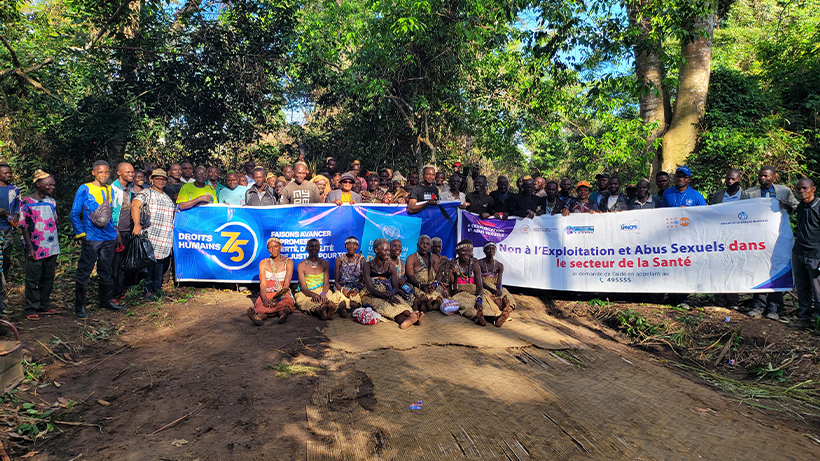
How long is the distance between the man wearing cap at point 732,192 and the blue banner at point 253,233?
4.86 metres

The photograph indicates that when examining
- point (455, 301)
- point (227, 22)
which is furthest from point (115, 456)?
point (227, 22)

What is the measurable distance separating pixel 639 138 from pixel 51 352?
10.7 m

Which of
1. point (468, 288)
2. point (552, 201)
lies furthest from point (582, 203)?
point (468, 288)

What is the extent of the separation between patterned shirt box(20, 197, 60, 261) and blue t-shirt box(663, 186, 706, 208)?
8.52m

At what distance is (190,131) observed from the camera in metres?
13.3

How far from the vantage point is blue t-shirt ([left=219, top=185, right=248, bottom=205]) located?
8219 mm

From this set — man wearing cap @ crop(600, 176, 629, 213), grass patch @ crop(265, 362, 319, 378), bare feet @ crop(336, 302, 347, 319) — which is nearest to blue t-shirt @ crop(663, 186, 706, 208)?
man wearing cap @ crop(600, 176, 629, 213)

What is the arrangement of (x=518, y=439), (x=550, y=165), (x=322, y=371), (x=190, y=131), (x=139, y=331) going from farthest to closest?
(x=550, y=165), (x=190, y=131), (x=139, y=331), (x=322, y=371), (x=518, y=439)

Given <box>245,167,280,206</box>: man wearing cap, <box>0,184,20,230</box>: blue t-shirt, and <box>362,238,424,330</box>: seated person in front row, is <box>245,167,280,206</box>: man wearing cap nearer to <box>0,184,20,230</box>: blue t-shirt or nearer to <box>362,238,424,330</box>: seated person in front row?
<box>362,238,424,330</box>: seated person in front row

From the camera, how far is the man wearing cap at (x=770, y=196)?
6.56 metres

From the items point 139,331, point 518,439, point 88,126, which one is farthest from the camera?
point 88,126

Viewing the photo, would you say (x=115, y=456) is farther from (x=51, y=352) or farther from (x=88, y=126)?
(x=88, y=126)

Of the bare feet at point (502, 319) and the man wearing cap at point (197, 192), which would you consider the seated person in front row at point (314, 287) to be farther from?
the man wearing cap at point (197, 192)

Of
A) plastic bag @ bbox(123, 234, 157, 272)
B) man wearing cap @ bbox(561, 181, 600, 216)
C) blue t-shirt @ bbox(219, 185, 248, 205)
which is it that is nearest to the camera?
plastic bag @ bbox(123, 234, 157, 272)
